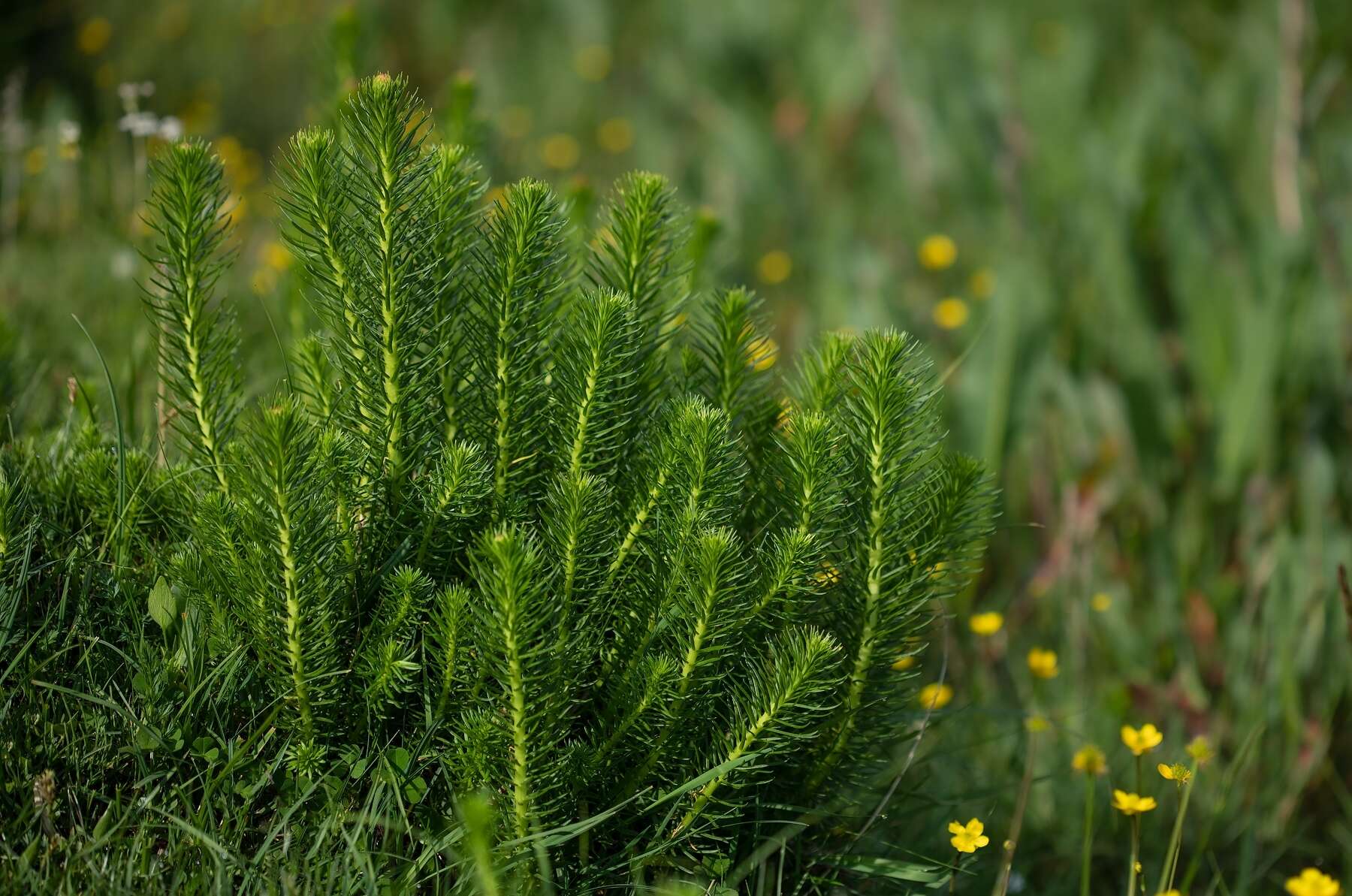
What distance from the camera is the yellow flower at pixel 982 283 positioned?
9.89 feet

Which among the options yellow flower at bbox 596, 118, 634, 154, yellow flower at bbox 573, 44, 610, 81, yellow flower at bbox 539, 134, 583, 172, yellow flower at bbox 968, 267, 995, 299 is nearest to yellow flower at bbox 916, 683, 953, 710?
yellow flower at bbox 968, 267, 995, 299

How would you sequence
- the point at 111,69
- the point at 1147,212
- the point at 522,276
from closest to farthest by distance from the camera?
1. the point at 522,276
2. the point at 1147,212
3. the point at 111,69

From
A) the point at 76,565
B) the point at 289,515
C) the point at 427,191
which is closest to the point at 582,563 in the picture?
the point at 289,515

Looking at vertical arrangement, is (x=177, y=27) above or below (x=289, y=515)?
above

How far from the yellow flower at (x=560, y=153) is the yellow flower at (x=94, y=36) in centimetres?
144

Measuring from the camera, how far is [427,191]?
4.18 ft

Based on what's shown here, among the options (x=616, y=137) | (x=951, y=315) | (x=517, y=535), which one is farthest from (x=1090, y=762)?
(x=616, y=137)

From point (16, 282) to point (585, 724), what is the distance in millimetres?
1772

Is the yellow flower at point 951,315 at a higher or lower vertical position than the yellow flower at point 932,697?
higher

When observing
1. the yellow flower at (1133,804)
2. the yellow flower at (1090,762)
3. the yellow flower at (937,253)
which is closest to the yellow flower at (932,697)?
the yellow flower at (1090,762)

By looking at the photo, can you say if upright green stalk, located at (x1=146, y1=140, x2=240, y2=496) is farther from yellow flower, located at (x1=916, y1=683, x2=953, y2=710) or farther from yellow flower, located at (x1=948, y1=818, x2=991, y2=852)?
yellow flower, located at (x1=916, y1=683, x2=953, y2=710)

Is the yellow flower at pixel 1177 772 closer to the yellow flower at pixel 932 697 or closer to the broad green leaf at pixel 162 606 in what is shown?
the yellow flower at pixel 932 697

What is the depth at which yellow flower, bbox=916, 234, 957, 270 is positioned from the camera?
3254 millimetres

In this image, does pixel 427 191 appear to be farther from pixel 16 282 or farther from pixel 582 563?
pixel 16 282
